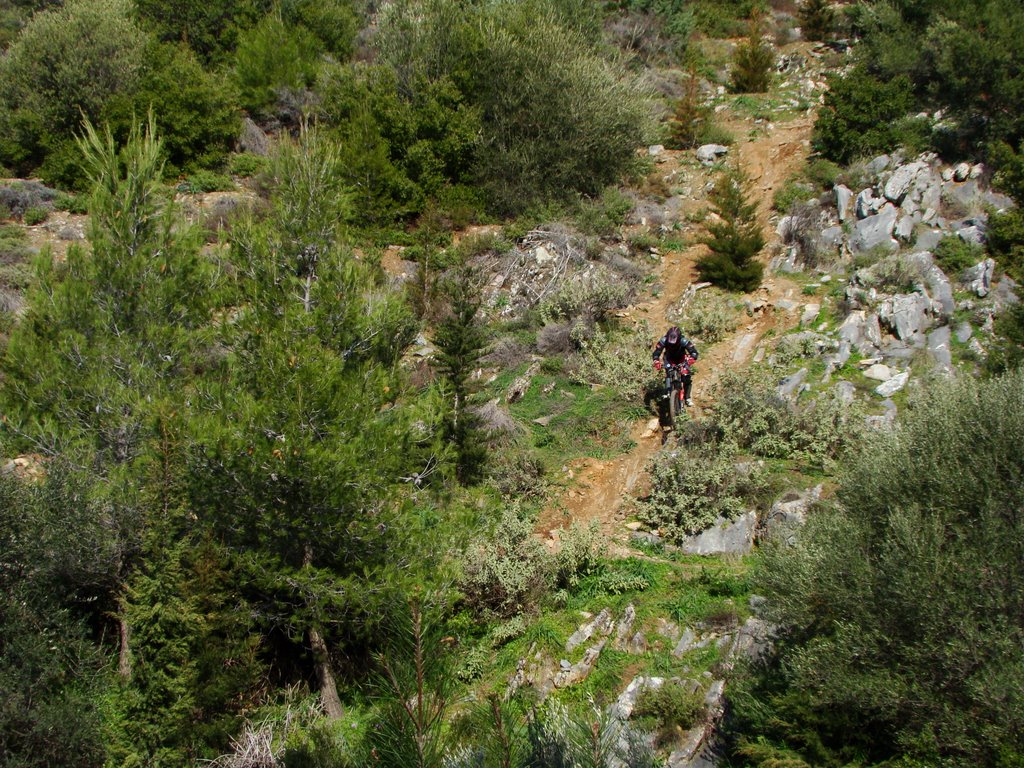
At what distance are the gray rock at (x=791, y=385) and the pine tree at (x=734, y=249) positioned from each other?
3636 millimetres

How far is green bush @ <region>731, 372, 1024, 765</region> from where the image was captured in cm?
514

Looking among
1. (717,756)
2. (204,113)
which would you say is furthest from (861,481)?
(204,113)

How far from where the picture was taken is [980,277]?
1291 cm

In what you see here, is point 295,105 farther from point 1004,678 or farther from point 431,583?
point 1004,678

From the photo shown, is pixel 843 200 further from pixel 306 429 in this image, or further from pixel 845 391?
pixel 306 429

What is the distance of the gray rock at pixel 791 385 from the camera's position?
Answer: 11672 mm

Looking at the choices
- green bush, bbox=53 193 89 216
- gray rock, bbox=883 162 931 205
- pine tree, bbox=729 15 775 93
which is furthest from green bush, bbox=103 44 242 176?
gray rock, bbox=883 162 931 205

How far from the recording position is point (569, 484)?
11570 mm

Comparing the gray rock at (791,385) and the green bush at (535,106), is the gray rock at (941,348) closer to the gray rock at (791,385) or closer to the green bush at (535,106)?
the gray rock at (791,385)

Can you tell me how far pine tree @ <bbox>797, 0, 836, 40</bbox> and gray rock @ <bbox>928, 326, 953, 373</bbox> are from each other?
19.6 metres

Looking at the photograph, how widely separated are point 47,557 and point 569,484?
714 centimetres

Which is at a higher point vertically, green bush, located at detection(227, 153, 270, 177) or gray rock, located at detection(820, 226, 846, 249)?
gray rock, located at detection(820, 226, 846, 249)

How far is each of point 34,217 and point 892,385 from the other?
2084cm

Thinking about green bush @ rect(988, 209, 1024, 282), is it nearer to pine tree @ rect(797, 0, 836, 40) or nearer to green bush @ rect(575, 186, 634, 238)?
green bush @ rect(575, 186, 634, 238)
